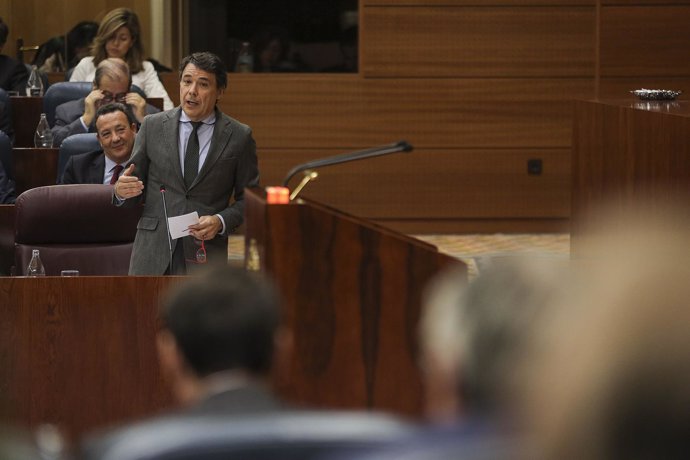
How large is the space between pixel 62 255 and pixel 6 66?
12.4ft

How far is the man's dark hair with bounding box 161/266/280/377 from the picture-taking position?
5.62 ft

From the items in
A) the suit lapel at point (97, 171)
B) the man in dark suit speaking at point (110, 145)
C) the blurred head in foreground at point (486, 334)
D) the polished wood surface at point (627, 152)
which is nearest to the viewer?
the blurred head in foreground at point (486, 334)

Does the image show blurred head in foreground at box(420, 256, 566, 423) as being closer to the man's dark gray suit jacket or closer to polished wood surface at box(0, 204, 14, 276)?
the man's dark gray suit jacket

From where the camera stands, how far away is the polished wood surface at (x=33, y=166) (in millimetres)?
6824

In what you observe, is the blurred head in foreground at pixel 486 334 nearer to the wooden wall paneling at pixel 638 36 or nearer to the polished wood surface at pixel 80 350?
the polished wood surface at pixel 80 350

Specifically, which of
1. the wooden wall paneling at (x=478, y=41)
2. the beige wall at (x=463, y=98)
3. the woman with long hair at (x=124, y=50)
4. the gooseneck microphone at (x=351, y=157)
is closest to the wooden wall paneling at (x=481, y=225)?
the beige wall at (x=463, y=98)

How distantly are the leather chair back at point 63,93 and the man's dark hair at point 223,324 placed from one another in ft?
20.4

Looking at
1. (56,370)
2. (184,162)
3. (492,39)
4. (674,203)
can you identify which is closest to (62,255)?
(184,162)

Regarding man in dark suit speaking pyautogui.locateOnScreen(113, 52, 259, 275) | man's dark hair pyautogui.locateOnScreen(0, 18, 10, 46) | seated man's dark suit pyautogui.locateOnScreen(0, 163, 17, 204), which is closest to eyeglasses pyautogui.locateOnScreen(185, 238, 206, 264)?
man in dark suit speaking pyautogui.locateOnScreen(113, 52, 259, 275)

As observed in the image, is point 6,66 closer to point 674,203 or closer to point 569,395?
point 674,203

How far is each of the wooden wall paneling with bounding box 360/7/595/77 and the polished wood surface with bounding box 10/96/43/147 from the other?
250 centimetres

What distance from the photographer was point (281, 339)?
189 cm

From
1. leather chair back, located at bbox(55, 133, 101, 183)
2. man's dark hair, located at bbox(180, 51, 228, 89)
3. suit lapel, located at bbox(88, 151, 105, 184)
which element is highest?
man's dark hair, located at bbox(180, 51, 228, 89)

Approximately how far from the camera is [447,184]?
957 centimetres
